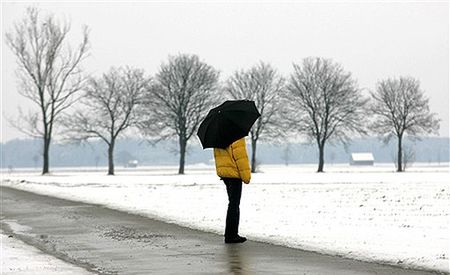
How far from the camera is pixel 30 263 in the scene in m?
9.04

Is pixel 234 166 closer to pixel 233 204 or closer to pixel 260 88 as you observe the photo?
pixel 233 204

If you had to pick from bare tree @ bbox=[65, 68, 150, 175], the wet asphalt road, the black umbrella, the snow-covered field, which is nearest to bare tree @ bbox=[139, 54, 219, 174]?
bare tree @ bbox=[65, 68, 150, 175]

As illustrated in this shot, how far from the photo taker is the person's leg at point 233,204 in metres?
11.1

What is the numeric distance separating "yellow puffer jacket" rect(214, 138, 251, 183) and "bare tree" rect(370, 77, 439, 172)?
231 ft

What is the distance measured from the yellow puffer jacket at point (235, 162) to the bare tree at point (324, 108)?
64.3 m

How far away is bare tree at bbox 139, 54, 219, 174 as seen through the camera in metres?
71.9

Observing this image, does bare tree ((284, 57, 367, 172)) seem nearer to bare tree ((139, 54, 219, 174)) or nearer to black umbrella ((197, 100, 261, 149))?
bare tree ((139, 54, 219, 174))

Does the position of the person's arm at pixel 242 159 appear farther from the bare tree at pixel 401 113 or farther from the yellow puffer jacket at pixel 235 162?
the bare tree at pixel 401 113

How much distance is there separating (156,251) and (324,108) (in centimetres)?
6902

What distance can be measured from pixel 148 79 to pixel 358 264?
69.8m

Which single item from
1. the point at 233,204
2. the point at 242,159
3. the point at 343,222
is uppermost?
the point at 242,159

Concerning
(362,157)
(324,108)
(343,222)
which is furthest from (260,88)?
(362,157)

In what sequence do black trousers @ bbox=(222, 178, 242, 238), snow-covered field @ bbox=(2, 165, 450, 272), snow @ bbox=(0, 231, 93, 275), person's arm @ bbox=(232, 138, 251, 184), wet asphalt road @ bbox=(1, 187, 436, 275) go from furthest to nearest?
black trousers @ bbox=(222, 178, 242, 238) < person's arm @ bbox=(232, 138, 251, 184) < snow-covered field @ bbox=(2, 165, 450, 272) < wet asphalt road @ bbox=(1, 187, 436, 275) < snow @ bbox=(0, 231, 93, 275)

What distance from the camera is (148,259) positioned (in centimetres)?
950
